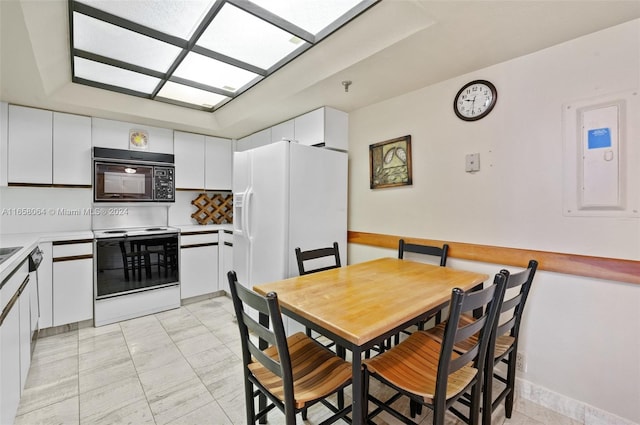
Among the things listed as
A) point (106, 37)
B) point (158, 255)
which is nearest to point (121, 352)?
point (158, 255)

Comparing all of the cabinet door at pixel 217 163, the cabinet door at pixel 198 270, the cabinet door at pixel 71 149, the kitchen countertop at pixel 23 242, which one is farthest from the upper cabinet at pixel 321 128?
the cabinet door at pixel 71 149

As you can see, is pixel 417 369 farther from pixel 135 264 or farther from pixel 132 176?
pixel 132 176

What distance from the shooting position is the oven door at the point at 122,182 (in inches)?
120

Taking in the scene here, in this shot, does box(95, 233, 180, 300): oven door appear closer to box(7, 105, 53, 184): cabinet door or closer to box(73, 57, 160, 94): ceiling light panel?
box(7, 105, 53, 184): cabinet door

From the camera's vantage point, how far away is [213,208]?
4199 millimetres

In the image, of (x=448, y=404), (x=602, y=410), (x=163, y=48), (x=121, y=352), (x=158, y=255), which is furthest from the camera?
(x=158, y=255)

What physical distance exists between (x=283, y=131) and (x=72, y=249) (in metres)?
2.41

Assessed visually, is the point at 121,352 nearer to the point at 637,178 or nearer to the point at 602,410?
the point at 602,410

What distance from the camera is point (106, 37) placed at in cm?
200

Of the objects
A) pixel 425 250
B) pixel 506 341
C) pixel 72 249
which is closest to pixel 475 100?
pixel 425 250

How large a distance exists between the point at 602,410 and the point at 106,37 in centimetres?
394

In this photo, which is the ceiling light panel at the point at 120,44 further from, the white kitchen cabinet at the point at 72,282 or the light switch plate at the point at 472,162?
the light switch plate at the point at 472,162

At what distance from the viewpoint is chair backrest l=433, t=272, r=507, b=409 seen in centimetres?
106

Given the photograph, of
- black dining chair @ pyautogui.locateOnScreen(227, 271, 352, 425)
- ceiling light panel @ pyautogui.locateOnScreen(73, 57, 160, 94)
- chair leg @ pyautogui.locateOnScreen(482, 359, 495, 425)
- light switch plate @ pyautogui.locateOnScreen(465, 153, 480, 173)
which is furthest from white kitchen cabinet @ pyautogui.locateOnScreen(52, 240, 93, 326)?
light switch plate @ pyautogui.locateOnScreen(465, 153, 480, 173)
